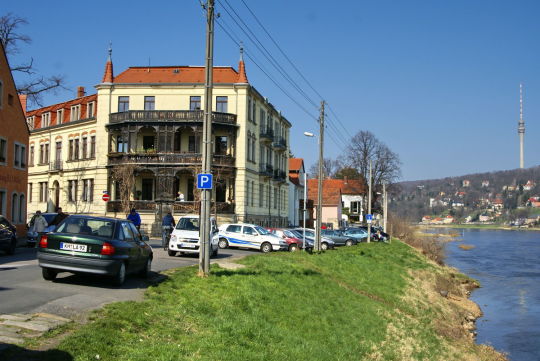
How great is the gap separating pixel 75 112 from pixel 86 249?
156ft

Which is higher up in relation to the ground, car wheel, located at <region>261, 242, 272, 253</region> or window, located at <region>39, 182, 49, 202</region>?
window, located at <region>39, 182, 49, 202</region>

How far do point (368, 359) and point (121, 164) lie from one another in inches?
1527

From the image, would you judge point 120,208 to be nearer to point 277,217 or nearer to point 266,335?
point 277,217

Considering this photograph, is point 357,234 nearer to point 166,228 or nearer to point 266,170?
point 266,170

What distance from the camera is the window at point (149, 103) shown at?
51.3 metres

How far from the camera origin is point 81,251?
509 inches

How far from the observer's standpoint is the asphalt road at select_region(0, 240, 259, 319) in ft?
34.8

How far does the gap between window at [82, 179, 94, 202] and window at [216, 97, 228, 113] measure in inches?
520

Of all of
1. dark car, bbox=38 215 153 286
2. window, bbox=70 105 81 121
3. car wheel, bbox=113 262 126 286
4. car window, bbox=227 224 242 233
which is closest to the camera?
dark car, bbox=38 215 153 286

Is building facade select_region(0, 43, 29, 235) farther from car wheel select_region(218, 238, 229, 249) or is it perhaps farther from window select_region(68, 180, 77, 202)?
window select_region(68, 180, 77, 202)

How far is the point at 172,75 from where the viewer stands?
52.2m

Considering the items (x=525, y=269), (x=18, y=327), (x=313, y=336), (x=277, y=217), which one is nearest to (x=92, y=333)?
(x=18, y=327)

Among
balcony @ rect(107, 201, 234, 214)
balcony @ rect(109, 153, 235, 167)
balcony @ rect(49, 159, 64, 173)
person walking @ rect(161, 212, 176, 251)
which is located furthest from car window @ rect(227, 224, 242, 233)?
balcony @ rect(49, 159, 64, 173)

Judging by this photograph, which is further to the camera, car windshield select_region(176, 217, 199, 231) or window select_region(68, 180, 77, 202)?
window select_region(68, 180, 77, 202)
